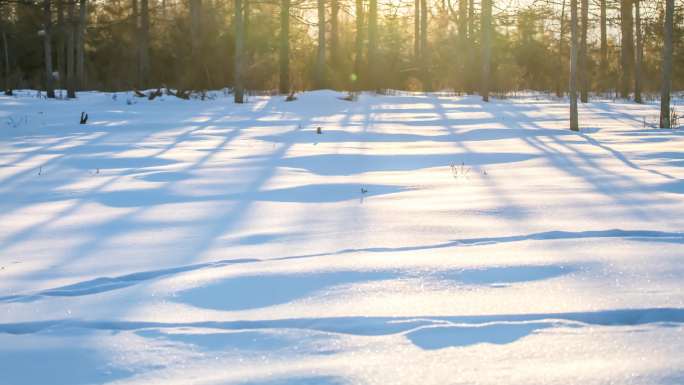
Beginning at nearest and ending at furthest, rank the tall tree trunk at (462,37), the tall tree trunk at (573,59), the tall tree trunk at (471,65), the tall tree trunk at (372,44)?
the tall tree trunk at (573,59) < the tall tree trunk at (372,44) < the tall tree trunk at (471,65) < the tall tree trunk at (462,37)

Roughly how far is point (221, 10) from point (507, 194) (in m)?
29.7

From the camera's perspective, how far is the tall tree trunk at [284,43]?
24764mm

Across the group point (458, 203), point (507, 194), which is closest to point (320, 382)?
point (458, 203)

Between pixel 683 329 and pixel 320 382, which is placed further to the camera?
pixel 683 329

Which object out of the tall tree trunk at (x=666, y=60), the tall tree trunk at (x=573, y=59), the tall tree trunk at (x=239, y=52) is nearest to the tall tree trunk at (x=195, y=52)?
the tall tree trunk at (x=239, y=52)

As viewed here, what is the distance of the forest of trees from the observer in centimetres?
2528

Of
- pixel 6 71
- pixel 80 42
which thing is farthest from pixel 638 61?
pixel 6 71

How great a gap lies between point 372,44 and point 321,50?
2430 millimetres

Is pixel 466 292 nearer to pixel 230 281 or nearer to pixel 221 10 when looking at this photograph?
pixel 230 281

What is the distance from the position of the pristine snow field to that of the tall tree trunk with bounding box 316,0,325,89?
1732 centimetres

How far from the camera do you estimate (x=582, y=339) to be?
2.83 meters

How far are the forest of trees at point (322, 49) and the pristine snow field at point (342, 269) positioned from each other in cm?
1461

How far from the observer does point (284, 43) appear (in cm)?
2514

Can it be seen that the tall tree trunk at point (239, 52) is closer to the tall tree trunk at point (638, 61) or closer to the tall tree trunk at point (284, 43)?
the tall tree trunk at point (284, 43)
